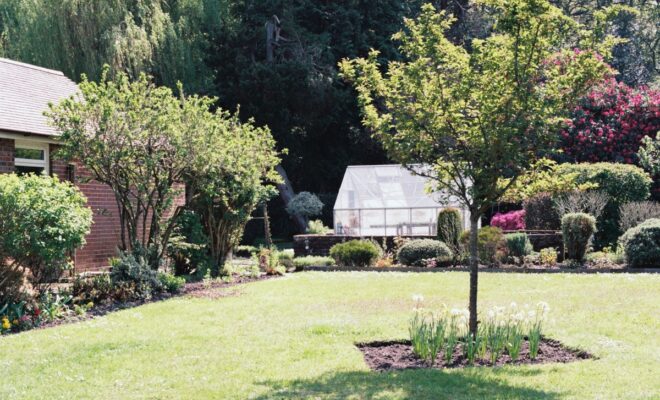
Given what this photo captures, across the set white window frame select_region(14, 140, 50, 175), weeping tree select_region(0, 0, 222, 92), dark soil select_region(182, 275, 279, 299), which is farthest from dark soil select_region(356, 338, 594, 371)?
weeping tree select_region(0, 0, 222, 92)

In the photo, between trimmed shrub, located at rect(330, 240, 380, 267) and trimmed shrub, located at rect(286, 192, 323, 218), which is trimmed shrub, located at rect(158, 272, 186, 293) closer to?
trimmed shrub, located at rect(330, 240, 380, 267)

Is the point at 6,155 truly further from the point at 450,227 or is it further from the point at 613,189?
the point at 613,189

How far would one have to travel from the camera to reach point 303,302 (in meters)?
12.2

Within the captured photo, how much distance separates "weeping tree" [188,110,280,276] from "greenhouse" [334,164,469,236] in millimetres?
5760

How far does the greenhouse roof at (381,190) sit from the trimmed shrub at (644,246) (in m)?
7.07

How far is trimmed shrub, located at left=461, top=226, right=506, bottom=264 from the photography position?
17469 mm

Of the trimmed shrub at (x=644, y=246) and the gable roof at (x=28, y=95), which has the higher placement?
the gable roof at (x=28, y=95)

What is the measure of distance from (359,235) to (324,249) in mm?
1226

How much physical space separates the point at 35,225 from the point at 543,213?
14.2 metres

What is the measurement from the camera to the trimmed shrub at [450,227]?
18922 mm

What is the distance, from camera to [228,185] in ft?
52.8

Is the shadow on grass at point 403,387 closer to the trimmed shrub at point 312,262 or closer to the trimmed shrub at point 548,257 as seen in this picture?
the trimmed shrub at point 548,257

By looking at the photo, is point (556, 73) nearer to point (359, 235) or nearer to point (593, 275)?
point (593, 275)

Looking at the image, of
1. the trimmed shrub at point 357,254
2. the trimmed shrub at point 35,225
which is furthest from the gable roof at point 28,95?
the trimmed shrub at point 357,254
